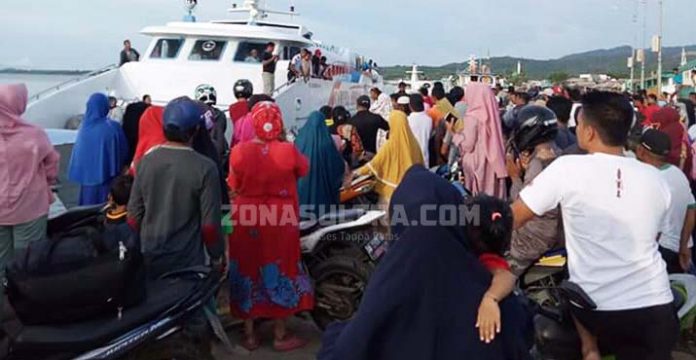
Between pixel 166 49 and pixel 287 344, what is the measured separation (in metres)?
10.6

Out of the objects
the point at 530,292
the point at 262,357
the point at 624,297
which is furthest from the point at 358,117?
the point at 624,297

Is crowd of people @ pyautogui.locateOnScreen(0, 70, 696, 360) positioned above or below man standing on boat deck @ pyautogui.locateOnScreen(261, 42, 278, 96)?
below

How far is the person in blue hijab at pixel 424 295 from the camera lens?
6.97 feet

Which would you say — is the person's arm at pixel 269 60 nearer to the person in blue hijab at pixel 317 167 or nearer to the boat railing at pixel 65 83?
the boat railing at pixel 65 83

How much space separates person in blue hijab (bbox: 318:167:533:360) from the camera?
212 cm

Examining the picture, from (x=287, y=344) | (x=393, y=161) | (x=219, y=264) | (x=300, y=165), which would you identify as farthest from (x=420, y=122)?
(x=219, y=264)

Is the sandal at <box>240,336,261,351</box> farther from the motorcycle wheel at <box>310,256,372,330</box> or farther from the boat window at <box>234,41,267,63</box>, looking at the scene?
the boat window at <box>234,41,267,63</box>

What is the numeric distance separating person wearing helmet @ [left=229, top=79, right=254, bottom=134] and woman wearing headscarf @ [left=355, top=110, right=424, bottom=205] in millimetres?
1657

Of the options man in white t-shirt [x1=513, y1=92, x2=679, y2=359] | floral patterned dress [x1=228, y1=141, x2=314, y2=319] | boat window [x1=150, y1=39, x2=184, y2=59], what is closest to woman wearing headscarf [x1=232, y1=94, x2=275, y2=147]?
floral patterned dress [x1=228, y1=141, x2=314, y2=319]

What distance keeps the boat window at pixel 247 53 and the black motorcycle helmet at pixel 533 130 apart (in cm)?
1035

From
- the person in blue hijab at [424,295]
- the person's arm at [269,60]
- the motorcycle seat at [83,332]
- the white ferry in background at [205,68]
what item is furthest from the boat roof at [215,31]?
the person in blue hijab at [424,295]

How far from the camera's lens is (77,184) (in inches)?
253

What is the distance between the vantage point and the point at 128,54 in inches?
604

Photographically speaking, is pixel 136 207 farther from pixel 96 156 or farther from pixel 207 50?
pixel 207 50
